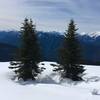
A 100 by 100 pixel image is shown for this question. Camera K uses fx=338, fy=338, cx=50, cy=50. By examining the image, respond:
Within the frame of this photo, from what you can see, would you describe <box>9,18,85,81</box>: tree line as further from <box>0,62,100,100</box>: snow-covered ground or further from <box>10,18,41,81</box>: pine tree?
<box>0,62,100,100</box>: snow-covered ground

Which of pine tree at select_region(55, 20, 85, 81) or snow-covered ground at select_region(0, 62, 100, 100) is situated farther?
pine tree at select_region(55, 20, 85, 81)

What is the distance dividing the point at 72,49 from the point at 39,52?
300 cm

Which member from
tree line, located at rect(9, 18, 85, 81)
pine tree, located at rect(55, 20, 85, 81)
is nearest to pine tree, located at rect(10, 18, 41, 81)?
tree line, located at rect(9, 18, 85, 81)

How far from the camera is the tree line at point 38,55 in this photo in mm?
Answer: 29859

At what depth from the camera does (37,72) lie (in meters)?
30.0

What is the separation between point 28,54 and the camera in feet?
98.4

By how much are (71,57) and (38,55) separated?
9.80 feet

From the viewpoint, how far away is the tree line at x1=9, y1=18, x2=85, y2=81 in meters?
29.9

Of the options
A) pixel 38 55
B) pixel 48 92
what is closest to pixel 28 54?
pixel 38 55

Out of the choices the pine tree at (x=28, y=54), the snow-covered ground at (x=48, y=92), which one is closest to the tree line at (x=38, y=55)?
the pine tree at (x=28, y=54)

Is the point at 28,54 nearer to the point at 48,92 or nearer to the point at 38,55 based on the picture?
the point at 38,55

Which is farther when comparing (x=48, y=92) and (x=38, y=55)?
(x=38, y=55)

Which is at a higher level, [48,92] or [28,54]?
[28,54]

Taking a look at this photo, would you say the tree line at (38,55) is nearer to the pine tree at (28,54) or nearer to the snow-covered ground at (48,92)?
the pine tree at (28,54)
